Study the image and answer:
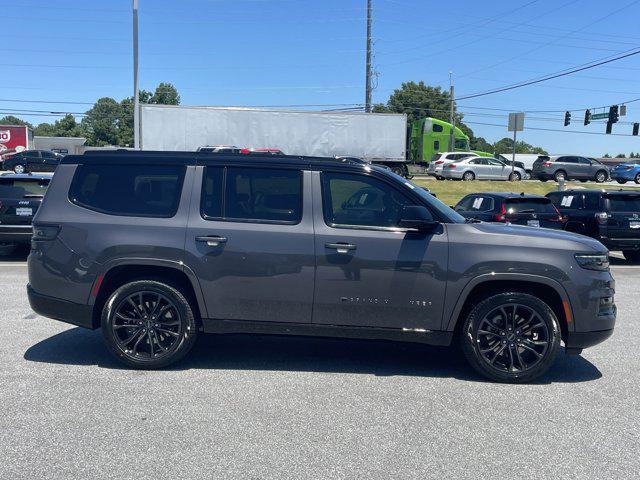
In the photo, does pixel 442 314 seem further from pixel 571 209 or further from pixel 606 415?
pixel 571 209

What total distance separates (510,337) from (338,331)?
152 cm

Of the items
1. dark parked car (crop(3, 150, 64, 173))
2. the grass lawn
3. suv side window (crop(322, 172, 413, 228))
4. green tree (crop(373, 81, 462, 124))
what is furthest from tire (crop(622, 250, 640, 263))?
green tree (crop(373, 81, 462, 124))

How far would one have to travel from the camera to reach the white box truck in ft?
97.6

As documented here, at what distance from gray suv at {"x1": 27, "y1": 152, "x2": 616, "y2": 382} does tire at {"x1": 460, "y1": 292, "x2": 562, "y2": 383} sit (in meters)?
0.01

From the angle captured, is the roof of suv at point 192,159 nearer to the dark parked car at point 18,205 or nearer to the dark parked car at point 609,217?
the dark parked car at point 18,205

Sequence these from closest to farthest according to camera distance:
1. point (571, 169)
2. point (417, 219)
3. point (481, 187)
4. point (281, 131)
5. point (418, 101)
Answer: point (417, 219) < point (481, 187) < point (281, 131) < point (571, 169) < point (418, 101)

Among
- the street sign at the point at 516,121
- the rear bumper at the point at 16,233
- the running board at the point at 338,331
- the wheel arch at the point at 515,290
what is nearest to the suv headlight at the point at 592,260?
the wheel arch at the point at 515,290

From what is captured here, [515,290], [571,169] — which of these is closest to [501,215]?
[515,290]

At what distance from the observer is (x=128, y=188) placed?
5.39m

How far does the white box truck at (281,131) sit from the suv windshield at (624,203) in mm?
20717

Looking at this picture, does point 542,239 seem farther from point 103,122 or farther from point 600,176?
point 103,122

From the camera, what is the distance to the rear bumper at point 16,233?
10781 mm

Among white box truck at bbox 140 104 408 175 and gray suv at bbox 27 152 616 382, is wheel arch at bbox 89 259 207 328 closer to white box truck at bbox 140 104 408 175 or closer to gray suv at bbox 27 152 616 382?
gray suv at bbox 27 152 616 382

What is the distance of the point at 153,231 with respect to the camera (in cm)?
522
